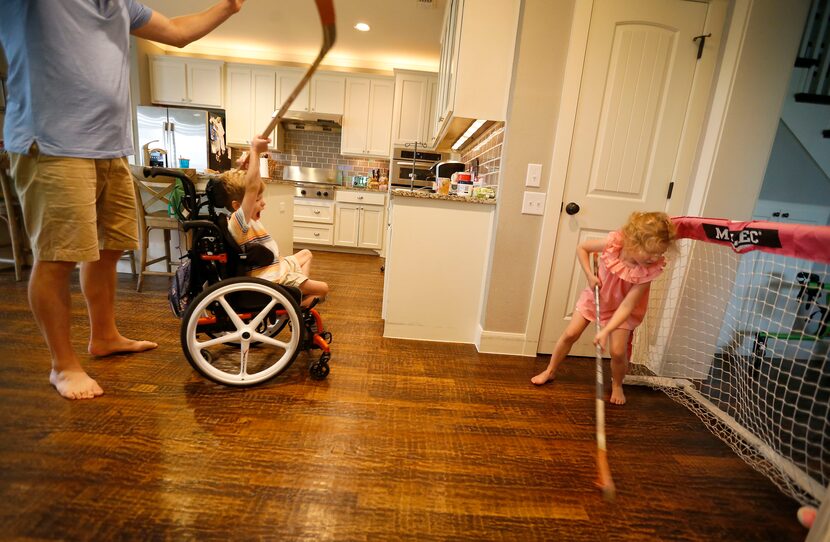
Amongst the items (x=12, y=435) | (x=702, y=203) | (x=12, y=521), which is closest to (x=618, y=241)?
(x=702, y=203)

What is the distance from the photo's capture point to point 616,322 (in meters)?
1.36

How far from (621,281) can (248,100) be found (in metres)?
5.11

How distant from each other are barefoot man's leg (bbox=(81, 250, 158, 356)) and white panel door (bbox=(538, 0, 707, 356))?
212 cm

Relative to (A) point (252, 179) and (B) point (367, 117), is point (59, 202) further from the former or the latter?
(B) point (367, 117)

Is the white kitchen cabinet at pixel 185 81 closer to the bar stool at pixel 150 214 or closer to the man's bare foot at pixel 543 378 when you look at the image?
the bar stool at pixel 150 214

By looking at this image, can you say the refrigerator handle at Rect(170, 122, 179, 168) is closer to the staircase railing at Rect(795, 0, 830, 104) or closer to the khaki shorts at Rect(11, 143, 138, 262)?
the khaki shorts at Rect(11, 143, 138, 262)

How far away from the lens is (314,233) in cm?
473

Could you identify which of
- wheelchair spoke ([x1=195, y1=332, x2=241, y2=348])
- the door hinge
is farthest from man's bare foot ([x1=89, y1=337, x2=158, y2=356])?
the door hinge

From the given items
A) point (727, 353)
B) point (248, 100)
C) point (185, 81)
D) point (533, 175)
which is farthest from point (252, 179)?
point (185, 81)

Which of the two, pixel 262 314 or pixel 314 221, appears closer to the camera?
pixel 262 314

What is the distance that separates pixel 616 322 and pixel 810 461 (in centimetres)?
89

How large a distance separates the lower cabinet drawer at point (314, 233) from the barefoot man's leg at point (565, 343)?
3622mm

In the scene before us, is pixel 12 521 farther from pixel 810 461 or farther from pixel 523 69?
pixel 810 461

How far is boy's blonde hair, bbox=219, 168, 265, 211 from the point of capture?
1.39 m
